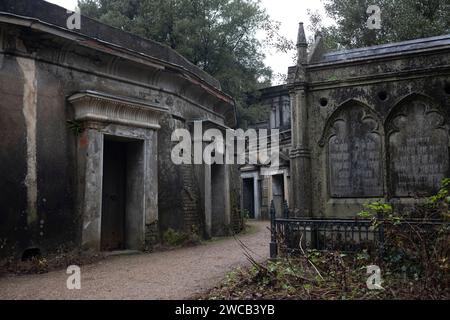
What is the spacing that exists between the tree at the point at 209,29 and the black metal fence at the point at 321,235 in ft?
47.9

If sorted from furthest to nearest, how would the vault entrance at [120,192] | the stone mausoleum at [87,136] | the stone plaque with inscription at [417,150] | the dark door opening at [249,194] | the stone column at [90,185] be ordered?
the dark door opening at [249,194]
the vault entrance at [120,192]
the stone column at [90,185]
the stone mausoleum at [87,136]
the stone plaque with inscription at [417,150]

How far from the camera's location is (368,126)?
7.02m

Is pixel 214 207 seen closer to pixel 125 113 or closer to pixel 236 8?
pixel 125 113

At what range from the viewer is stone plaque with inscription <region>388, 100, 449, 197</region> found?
646cm

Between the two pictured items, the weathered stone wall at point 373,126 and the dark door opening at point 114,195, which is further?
the dark door opening at point 114,195

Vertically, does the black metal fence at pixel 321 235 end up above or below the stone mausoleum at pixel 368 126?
below

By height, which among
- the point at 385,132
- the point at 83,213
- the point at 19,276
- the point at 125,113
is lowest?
the point at 19,276

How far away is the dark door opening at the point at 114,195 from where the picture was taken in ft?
31.1

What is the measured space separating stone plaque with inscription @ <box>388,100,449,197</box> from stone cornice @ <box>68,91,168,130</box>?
5183 mm

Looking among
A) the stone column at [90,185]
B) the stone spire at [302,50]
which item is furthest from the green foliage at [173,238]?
the stone spire at [302,50]

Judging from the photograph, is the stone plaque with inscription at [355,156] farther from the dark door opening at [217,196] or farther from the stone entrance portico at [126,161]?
the dark door opening at [217,196]

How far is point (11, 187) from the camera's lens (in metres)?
7.01
